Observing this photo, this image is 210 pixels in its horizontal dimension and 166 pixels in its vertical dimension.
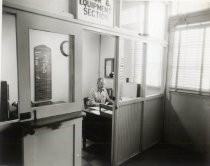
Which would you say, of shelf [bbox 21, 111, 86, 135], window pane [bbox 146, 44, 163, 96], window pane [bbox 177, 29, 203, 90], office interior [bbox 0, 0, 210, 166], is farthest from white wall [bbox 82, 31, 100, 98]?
shelf [bbox 21, 111, 86, 135]

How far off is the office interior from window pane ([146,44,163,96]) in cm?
2

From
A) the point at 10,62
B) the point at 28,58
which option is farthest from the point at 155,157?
the point at 10,62

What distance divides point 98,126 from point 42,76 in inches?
61.9

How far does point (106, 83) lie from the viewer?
496 centimetres

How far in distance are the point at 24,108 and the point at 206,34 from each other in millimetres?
3052

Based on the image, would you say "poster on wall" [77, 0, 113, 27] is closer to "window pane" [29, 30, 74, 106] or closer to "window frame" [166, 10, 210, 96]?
"window pane" [29, 30, 74, 106]

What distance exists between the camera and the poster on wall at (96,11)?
2.18 m

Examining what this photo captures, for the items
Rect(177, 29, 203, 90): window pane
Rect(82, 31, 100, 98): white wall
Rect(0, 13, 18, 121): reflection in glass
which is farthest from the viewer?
Rect(82, 31, 100, 98): white wall

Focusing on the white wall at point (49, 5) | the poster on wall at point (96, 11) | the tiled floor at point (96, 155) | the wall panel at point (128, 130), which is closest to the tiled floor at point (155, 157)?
the tiled floor at point (96, 155)

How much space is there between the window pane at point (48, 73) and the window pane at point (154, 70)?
2.10 m

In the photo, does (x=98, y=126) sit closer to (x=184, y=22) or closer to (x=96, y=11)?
(x=96, y=11)

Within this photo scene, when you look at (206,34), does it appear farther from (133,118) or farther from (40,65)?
(40,65)

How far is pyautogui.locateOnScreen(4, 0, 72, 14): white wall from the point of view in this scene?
1.73 m

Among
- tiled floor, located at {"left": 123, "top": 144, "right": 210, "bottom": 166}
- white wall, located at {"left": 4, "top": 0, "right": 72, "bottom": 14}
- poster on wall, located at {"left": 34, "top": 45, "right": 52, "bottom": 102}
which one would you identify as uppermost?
white wall, located at {"left": 4, "top": 0, "right": 72, "bottom": 14}
